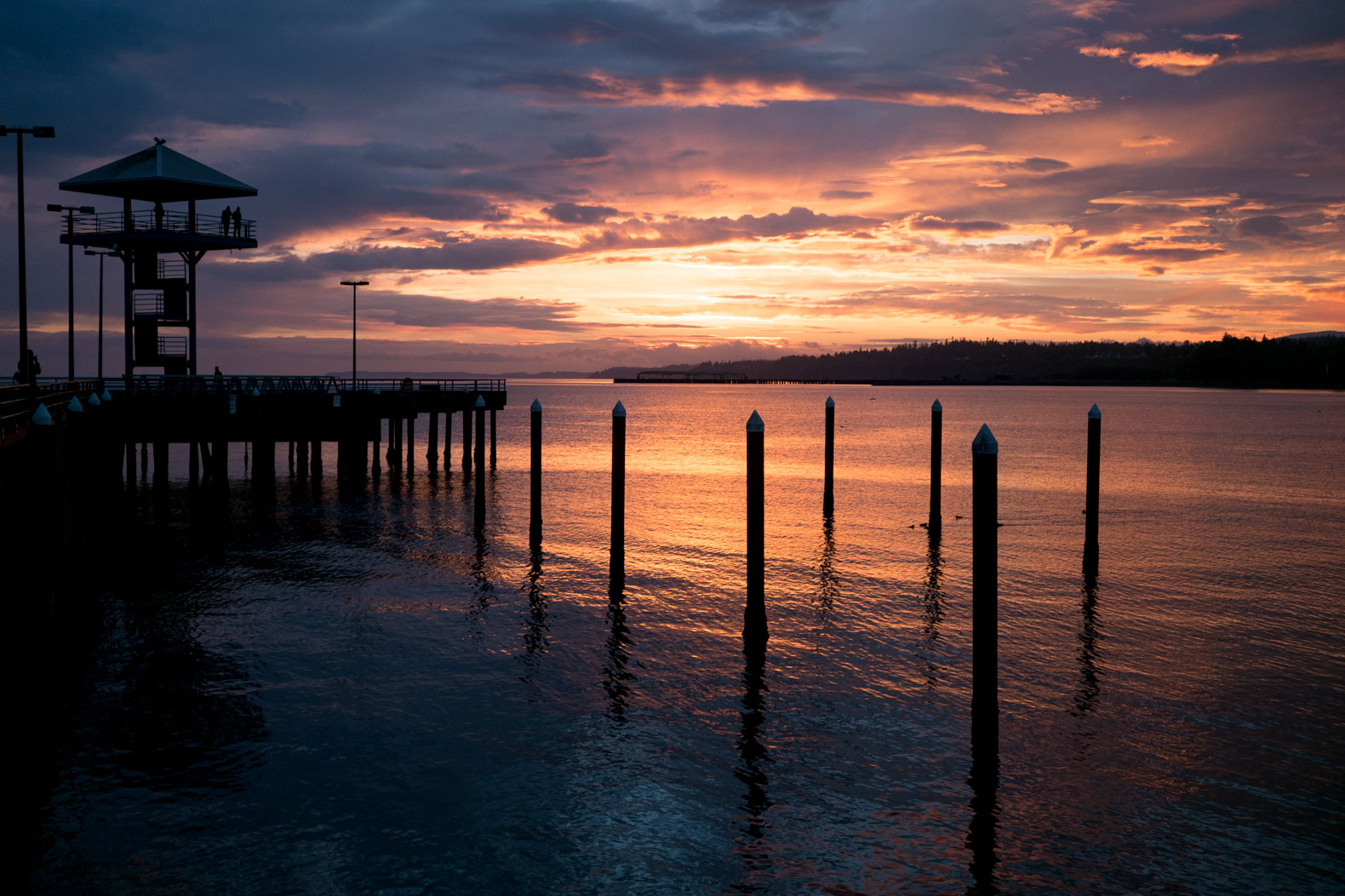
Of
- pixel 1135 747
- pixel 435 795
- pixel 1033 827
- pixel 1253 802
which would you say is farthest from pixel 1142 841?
pixel 435 795

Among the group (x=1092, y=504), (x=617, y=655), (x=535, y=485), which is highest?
(x=535, y=485)

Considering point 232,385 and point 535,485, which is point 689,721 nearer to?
point 535,485

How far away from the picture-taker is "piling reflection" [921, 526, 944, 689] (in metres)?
16.7

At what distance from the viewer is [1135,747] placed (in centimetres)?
1302

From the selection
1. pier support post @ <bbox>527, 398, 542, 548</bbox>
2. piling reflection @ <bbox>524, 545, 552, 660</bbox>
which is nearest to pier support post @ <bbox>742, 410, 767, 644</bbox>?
piling reflection @ <bbox>524, 545, 552, 660</bbox>

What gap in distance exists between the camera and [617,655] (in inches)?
677

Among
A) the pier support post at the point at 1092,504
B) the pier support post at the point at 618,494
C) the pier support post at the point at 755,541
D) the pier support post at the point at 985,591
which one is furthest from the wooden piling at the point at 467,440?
the pier support post at the point at 985,591

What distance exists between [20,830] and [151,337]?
133 feet

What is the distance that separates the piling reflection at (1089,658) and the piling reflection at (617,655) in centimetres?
710

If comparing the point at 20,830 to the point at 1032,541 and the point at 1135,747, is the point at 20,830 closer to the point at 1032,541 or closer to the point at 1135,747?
the point at 1135,747

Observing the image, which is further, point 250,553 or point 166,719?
point 250,553

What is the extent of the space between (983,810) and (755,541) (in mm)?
7438

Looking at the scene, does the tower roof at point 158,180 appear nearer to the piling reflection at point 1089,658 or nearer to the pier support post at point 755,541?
the pier support post at point 755,541

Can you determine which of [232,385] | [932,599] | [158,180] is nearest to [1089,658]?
[932,599]
